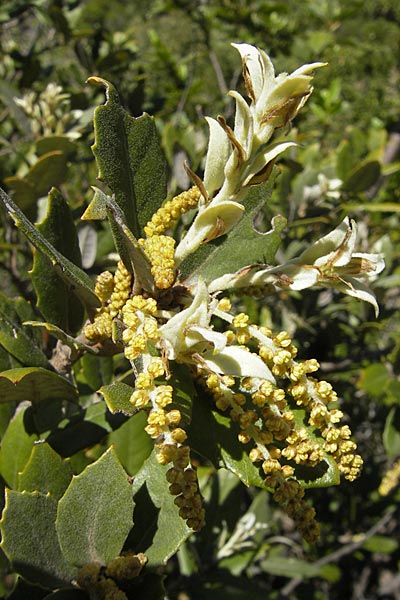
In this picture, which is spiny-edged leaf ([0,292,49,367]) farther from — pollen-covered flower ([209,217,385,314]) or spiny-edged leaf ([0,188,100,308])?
pollen-covered flower ([209,217,385,314])

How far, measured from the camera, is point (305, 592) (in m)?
3.53

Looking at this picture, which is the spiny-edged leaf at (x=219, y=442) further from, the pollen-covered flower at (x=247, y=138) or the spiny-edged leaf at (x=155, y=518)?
the pollen-covered flower at (x=247, y=138)

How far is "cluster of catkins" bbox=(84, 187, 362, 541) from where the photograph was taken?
88 centimetres

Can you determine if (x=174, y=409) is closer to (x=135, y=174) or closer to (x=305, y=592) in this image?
(x=135, y=174)

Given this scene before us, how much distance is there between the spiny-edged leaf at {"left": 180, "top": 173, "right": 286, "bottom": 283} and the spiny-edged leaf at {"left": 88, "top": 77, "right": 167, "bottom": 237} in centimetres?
12

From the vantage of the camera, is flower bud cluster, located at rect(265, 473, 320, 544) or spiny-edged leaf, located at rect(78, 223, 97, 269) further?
spiny-edged leaf, located at rect(78, 223, 97, 269)

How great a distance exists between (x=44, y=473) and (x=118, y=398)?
30 cm

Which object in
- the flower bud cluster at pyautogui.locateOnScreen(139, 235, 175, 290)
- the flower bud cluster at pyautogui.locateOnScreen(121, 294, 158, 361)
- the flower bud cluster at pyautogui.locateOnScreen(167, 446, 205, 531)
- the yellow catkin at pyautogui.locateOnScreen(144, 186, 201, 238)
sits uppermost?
the yellow catkin at pyautogui.locateOnScreen(144, 186, 201, 238)

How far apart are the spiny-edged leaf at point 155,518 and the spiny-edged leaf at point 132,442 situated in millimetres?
176

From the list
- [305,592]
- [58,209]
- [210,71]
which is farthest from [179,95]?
[210,71]

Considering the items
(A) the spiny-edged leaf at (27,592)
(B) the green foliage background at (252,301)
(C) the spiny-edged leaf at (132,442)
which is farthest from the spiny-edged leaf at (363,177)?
(A) the spiny-edged leaf at (27,592)

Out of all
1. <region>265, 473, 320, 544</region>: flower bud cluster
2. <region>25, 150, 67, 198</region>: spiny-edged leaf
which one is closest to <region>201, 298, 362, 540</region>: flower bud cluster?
<region>265, 473, 320, 544</region>: flower bud cluster

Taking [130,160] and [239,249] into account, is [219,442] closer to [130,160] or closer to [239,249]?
[239,249]

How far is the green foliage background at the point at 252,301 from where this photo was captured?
1.76m
